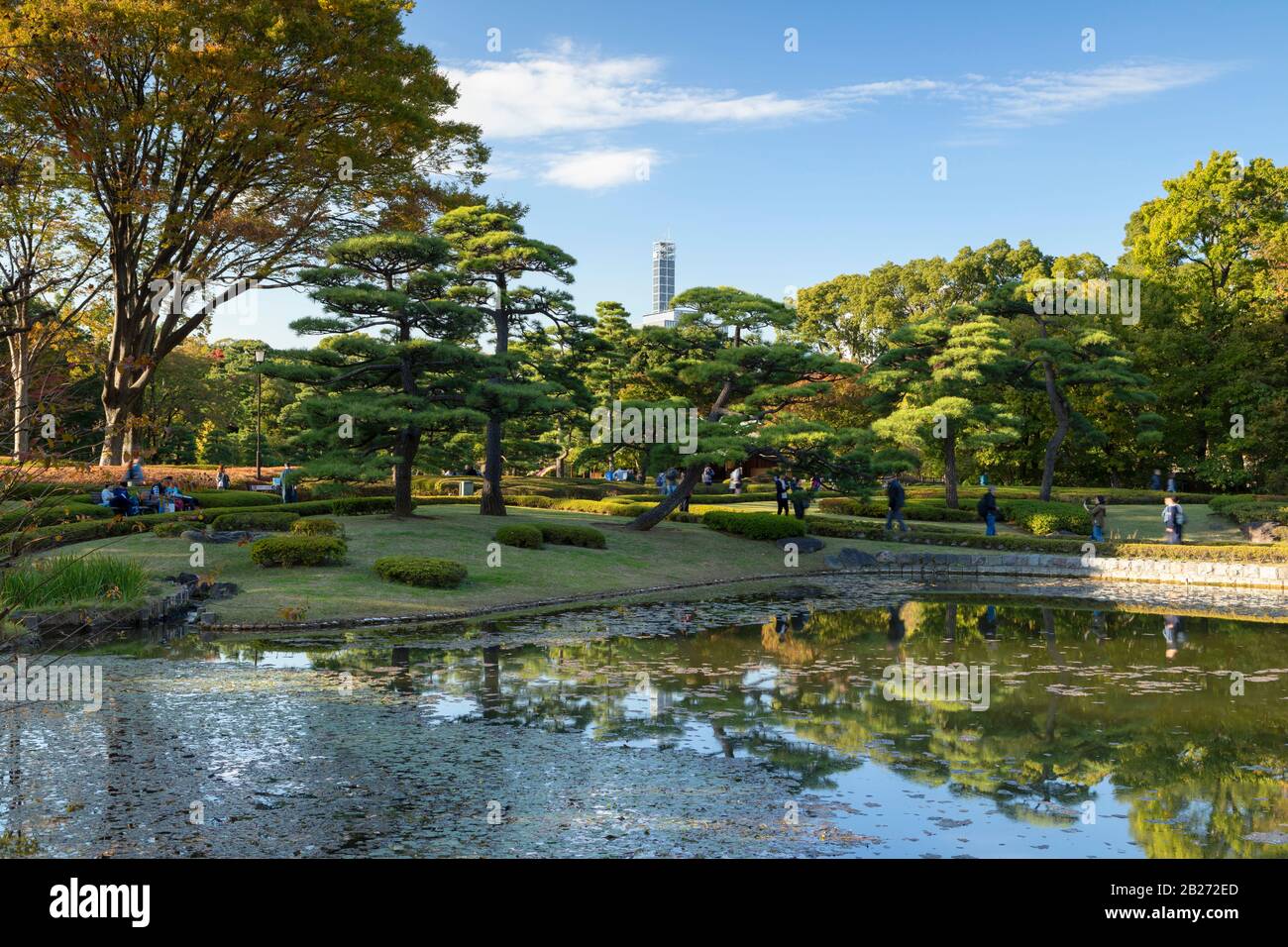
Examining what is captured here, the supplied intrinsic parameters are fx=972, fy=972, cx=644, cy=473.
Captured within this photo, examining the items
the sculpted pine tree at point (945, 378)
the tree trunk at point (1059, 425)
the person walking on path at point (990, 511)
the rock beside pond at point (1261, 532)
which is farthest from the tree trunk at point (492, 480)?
the rock beside pond at point (1261, 532)

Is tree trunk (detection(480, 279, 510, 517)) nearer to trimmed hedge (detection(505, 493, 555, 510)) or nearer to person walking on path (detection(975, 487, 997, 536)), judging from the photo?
trimmed hedge (detection(505, 493, 555, 510))

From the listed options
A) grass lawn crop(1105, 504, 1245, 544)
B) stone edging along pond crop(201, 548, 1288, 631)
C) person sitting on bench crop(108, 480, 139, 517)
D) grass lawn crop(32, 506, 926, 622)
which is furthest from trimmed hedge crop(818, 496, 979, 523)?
person sitting on bench crop(108, 480, 139, 517)

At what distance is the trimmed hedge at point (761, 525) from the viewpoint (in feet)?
90.0

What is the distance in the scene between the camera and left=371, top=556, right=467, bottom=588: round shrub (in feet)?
60.5

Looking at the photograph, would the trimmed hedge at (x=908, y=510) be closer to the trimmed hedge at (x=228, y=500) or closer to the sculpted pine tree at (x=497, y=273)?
the sculpted pine tree at (x=497, y=273)

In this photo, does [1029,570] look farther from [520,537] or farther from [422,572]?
[422,572]

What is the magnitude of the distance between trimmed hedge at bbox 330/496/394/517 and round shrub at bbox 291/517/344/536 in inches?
221

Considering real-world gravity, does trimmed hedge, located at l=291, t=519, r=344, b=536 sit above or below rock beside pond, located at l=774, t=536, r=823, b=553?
above

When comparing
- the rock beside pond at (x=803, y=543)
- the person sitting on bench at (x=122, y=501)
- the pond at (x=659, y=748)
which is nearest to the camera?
the pond at (x=659, y=748)

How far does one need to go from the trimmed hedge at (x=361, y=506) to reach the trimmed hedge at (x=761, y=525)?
971cm

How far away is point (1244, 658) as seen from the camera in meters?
13.7

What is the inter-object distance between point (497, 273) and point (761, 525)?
1059 centimetres
